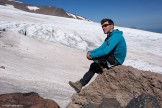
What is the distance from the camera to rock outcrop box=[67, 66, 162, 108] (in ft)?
19.4

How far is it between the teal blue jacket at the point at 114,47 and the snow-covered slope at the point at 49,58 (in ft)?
5.18

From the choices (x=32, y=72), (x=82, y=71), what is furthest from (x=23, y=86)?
(x=82, y=71)

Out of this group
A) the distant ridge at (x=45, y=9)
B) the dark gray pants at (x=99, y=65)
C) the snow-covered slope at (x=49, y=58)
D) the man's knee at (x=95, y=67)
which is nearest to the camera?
the dark gray pants at (x=99, y=65)

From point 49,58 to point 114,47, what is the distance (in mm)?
10365

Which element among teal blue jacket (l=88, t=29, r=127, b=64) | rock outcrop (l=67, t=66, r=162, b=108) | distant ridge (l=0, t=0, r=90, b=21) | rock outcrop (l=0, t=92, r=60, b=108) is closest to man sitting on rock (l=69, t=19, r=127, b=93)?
teal blue jacket (l=88, t=29, r=127, b=64)

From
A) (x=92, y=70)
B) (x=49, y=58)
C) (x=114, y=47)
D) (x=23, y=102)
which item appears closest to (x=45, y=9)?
(x=49, y=58)

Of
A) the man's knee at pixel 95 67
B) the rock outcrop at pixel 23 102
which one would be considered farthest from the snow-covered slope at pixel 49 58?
the man's knee at pixel 95 67

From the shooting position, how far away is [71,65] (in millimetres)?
16125

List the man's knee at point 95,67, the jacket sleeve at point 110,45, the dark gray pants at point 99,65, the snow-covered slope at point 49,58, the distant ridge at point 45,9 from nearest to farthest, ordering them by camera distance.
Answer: the jacket sleeve at point 110,45 < the dark gray pants at point 99,65 < the man's knee at point 95,67 < the snow-covered slope at point 49,58 < the distant ridge at point 45,9

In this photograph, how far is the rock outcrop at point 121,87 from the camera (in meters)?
A: 5.90

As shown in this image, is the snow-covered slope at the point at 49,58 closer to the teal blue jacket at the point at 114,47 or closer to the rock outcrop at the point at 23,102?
the rock outcrop at the point at 23,102

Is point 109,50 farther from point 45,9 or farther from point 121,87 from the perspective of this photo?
point 45,9

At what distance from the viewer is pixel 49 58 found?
16.5m

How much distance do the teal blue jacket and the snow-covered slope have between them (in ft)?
5.18
